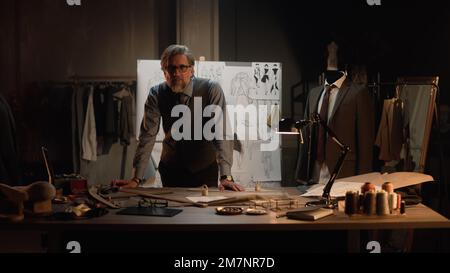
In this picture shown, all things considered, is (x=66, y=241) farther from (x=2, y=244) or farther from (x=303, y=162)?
(x=303, y=162)

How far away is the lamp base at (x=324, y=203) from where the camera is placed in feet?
8.51

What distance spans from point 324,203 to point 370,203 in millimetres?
345

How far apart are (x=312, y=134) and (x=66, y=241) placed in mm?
2340

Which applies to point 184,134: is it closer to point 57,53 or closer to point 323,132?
point 323,132

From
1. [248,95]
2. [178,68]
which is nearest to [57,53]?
[248,95]

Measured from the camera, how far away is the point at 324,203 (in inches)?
106

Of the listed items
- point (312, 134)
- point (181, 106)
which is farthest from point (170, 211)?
point (312, 134)

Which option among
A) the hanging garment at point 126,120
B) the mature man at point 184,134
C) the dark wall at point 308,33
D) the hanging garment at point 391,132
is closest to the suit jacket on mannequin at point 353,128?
the hanging garment at point 391,132

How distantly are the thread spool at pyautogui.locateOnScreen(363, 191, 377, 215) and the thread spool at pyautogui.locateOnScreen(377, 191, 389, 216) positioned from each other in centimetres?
2

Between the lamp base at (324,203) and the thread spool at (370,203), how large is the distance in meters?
0.22

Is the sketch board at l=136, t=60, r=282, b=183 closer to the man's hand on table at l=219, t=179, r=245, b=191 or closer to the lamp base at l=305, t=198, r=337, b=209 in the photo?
the man's hand on table at l=219, t=179, r=245, b=191
